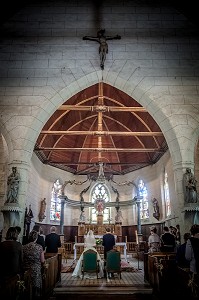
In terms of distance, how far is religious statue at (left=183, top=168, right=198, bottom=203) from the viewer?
268 inches

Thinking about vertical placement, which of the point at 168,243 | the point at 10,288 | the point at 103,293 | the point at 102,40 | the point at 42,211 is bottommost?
the point at 103,293

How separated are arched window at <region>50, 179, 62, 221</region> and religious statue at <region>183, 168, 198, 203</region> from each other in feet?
38.3

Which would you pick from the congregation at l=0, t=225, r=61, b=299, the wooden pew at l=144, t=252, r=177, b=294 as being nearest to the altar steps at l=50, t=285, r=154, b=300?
the wooden pew at l=144, t=252, r=177, b=294

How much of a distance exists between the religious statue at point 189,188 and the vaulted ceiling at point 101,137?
6.61 m

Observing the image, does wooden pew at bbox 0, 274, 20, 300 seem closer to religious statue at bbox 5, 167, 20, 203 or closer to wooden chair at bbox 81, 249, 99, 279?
religious statue at bbox 5, 167, 20, 203

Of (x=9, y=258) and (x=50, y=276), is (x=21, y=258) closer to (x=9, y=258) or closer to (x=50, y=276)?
(x=9, y=258)

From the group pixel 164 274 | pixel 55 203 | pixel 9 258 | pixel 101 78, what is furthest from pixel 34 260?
pixel 55 203

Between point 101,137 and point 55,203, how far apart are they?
5.55 meters

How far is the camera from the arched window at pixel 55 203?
1689cm

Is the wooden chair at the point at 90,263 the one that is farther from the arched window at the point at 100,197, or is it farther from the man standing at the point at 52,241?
the arched window at the point at 100,197

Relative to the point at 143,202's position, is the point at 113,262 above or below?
below

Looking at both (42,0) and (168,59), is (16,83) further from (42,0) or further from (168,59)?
(168,59)

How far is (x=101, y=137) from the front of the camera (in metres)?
16.9

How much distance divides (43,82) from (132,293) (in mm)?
6471
